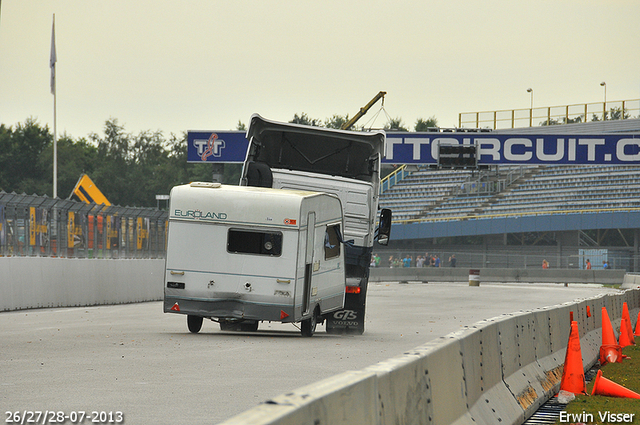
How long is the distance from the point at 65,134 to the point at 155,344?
11493cm

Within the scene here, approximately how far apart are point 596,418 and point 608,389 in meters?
1.48

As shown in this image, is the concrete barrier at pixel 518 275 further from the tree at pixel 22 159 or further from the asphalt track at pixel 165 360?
the tree at pixel 22 159

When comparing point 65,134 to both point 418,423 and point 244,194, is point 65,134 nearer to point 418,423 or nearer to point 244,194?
point 244,194

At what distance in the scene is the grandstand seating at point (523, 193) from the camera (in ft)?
218

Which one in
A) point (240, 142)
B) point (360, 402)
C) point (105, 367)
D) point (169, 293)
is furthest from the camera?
point (240, 142)

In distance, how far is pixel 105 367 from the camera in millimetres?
10852

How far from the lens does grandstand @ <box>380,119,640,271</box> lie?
64.5 metres

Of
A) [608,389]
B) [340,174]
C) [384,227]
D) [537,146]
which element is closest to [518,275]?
[537,146]

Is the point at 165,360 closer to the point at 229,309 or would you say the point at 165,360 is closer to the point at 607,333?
the point at 229,309

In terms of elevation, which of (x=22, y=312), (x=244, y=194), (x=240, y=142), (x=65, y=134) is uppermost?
(x=65, y=134)

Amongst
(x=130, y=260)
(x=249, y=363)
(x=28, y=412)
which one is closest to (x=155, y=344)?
(x=249, y=363)

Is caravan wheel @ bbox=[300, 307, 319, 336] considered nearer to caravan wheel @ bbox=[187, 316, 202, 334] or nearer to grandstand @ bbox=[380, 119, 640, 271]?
caravan wheel @ bbox=[187, 316, 202, 334]

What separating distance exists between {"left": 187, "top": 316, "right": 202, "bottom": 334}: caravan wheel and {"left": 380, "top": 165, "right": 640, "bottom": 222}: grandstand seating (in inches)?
2041

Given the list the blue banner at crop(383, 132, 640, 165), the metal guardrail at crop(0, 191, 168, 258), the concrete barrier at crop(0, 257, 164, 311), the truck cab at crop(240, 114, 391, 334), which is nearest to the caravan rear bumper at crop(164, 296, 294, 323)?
the truck cab at crop(240, 114, 391, 334)
